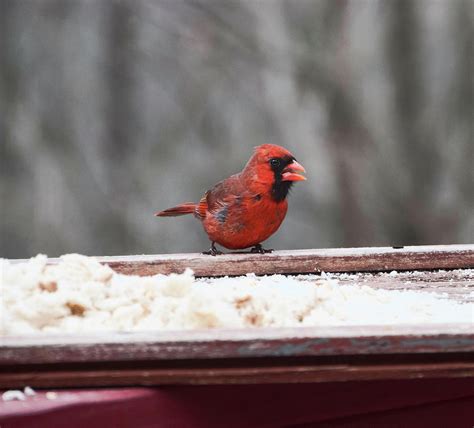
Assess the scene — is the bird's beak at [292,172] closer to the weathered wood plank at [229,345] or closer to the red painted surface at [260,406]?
the red painted surface at [260,406]

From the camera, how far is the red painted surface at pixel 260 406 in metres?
1.34

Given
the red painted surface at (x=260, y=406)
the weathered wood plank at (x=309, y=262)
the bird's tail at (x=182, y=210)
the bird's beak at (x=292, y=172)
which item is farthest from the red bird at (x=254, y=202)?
the red painted surface at (x=260, y=406)

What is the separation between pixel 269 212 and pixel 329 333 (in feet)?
6.10

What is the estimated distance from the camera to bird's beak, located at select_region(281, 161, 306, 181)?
10.7ft

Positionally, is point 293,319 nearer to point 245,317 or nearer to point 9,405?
point 245,317

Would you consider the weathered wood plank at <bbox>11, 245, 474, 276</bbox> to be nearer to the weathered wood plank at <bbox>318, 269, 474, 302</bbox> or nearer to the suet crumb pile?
the weathered wood plank at <bbox>318, 269, 474, 302</bbox>

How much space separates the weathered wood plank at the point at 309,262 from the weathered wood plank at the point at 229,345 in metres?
1.27

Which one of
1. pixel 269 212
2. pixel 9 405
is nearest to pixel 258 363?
pixel 9 405

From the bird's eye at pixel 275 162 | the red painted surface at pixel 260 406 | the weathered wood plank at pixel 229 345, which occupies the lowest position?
the red painted surface at pixel 260 406

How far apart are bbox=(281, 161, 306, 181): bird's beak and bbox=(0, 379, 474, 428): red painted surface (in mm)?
1768

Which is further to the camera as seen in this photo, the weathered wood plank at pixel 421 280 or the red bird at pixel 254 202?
the red bird at pixel 254 202

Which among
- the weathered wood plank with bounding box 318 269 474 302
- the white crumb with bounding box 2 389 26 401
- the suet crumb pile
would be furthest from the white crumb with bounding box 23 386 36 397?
the weathered wood plank with bounding box 318 269 474 302

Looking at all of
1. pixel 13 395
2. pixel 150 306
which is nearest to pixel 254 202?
pixel 150 306

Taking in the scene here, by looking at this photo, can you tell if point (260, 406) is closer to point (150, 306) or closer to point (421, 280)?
point (150, 306)
